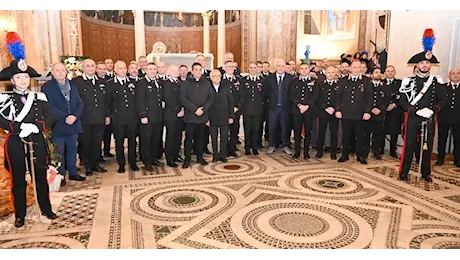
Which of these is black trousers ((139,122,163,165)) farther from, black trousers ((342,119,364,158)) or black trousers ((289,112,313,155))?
black trousers ((342,119,364,158))

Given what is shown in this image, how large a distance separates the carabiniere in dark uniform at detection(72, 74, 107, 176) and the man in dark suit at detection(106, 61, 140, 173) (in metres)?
0.14

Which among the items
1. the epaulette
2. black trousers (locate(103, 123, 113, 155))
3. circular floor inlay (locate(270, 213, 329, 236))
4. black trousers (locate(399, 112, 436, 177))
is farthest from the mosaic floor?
the epaulette

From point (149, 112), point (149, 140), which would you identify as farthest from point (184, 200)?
point (149, 112)

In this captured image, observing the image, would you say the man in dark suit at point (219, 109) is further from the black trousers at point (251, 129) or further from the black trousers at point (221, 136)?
the black trousers at point (251, 129)

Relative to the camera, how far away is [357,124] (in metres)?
6.05

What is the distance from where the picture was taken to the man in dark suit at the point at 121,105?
17.5ft

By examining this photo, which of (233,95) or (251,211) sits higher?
(233,95)

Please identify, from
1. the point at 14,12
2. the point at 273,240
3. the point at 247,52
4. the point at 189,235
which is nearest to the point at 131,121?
the point at 189,235

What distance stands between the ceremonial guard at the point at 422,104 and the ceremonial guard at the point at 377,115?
3.36ft

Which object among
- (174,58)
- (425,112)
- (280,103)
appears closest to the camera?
(425,112)

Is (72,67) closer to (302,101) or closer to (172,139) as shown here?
(172,139)

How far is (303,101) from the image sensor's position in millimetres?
6332

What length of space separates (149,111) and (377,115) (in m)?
3.81

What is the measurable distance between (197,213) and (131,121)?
208 cm
